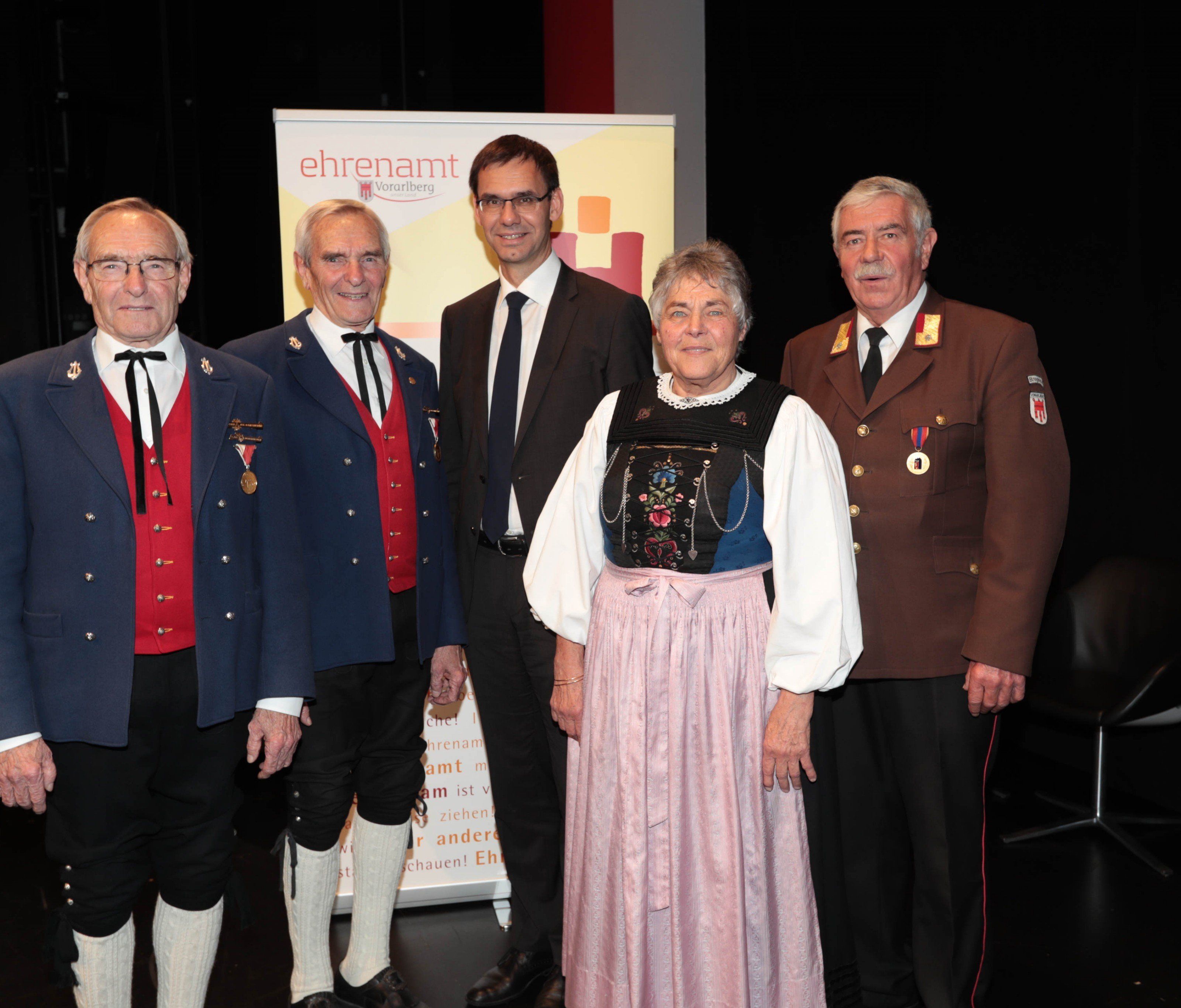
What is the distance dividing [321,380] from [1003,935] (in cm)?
255

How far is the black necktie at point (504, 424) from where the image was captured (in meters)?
2.67

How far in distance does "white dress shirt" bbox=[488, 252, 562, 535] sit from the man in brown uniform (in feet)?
2.47

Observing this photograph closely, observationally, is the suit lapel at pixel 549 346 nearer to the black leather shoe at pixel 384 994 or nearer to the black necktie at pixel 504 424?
the black necktie at pixel 504 424

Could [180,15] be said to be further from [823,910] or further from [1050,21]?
[823,910]

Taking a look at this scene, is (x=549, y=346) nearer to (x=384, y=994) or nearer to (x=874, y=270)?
(x=874, y=270)

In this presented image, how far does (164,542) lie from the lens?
6.90ft

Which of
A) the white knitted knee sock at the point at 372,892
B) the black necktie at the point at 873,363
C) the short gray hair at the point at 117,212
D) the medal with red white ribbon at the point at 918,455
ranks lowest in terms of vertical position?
the white knitted knee sock at the point at 372,892

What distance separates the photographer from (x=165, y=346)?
216 centimetres

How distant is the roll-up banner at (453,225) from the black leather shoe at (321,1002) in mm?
702

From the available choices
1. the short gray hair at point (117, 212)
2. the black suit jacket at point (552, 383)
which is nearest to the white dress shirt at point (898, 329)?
the black suit jacket at point (552, 383)

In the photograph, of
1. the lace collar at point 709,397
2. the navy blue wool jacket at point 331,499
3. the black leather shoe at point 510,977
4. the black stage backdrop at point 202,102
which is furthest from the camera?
the black stage backdrop at point 202,102

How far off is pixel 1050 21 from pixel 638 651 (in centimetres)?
311

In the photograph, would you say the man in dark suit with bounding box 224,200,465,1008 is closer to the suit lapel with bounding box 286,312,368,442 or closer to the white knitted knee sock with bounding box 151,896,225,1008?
the suit lapel with bounding box 286,312,368,442

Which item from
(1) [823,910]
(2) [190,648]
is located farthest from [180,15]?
(1) [823,910]
